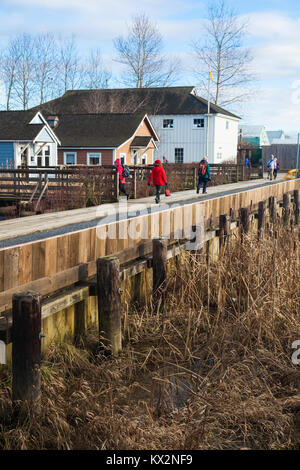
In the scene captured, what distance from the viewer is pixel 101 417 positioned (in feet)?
15.1

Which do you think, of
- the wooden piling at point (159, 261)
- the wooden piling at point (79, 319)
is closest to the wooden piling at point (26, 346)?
the wooden piling at point (79, 319)

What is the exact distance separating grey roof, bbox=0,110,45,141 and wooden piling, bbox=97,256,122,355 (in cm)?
2721

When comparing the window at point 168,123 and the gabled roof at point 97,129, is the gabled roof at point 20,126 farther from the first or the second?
the window at point 168,123

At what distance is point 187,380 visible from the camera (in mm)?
5840

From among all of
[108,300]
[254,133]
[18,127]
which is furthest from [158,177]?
[254,133]

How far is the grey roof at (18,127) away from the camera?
105 ft

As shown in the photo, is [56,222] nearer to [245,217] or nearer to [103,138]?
[245,217]

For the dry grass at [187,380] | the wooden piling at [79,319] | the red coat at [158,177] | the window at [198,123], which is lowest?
the dry grass at [187,380]

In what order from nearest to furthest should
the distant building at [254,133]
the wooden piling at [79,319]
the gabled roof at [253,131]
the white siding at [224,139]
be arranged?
1. the wooden piling at [79,319]
2. the white siding at [224,139]
3. the distant building at [254,133]
4. the gabled roof at [253,131]

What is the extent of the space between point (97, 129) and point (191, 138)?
10.8 metres

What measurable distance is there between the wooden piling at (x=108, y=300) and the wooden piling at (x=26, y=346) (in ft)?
4.98

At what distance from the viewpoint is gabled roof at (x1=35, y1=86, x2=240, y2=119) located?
49.6m

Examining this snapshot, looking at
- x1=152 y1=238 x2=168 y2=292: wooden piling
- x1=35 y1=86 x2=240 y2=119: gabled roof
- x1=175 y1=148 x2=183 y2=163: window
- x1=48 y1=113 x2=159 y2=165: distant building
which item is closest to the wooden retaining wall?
x1=152 y1=238 x2=168 y2=292: wooden piling

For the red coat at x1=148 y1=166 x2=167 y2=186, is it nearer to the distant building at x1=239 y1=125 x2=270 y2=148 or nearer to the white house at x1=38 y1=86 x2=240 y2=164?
the white house at x1=38 y1=86 x2=240 y2=164
